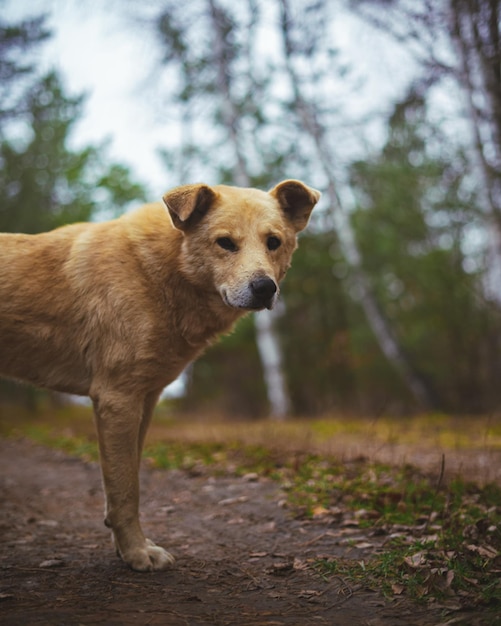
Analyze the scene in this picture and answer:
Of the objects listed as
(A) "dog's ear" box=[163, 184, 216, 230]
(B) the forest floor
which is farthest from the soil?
(A) "dog's ear" box=[163, 184, 216, 230]

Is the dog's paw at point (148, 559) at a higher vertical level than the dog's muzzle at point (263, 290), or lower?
lower

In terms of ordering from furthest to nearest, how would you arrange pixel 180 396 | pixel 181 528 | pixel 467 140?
pixel 180 396
pixel 467 140
pixel 181 528

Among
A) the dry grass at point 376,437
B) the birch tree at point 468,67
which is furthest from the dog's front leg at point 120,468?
the birch tree at point 468,67

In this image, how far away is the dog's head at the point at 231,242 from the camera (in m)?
3.36

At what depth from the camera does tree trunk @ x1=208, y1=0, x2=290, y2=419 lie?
1146 centimetres

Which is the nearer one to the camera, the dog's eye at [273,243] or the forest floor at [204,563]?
the forest floor at [204,563]

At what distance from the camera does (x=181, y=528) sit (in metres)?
4.04

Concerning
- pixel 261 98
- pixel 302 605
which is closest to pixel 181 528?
pixel 302 605

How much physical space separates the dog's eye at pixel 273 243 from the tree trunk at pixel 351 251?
8112 millimetres

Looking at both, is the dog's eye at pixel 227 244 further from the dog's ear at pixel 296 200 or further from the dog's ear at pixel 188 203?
the dog's ear at pixel 296 200

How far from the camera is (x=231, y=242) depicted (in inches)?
138

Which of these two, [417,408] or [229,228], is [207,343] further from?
[417,408]

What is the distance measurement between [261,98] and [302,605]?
459 inches

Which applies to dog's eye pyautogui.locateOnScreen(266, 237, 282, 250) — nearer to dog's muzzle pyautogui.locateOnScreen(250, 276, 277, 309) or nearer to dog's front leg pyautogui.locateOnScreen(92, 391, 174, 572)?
dog's muzzle pyautogui.locateOnScreen(250, 276, 277, 309)
